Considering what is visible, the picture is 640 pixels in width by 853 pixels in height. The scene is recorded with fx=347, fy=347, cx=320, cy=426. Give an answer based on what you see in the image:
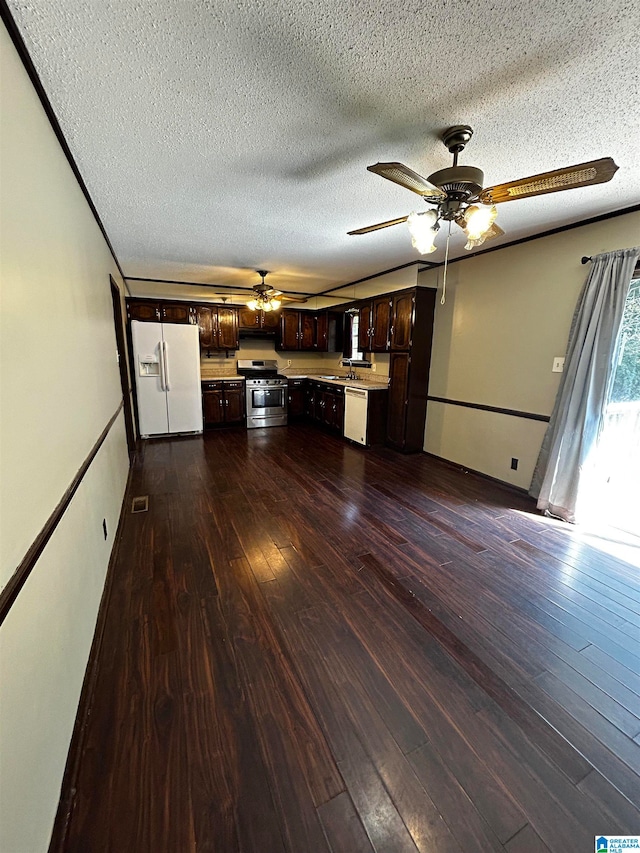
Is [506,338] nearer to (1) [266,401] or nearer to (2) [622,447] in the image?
(2) [622,447]

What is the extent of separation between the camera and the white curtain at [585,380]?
108 inches

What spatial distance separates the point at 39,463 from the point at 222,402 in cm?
511

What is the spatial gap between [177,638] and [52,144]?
249cm

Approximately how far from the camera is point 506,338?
3697 millimetres

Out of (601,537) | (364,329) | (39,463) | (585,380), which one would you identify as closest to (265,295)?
(364,329)

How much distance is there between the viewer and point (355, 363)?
251 inches

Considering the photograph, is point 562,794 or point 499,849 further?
point 562,794

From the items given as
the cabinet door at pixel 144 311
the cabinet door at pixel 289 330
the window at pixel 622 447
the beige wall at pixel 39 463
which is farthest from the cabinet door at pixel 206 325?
the window at pixel 622 447

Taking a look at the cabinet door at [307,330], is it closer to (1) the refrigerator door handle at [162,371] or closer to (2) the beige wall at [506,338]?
(1) the refrigerator door handle at [162,371]

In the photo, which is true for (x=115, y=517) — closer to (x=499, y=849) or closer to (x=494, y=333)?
(x=499, y=849)

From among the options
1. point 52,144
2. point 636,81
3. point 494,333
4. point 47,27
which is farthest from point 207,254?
point 636,81

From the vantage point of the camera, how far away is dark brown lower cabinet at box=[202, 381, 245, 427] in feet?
20.0

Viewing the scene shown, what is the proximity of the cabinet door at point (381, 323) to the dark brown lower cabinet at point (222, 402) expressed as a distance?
255 cm

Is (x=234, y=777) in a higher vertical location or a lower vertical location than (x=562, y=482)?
lower
